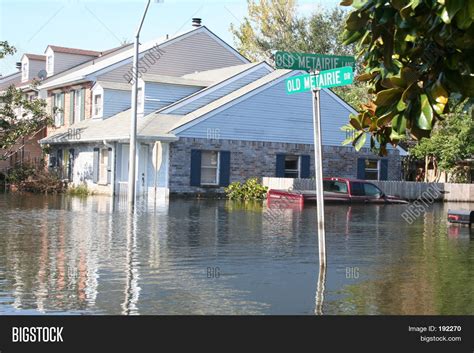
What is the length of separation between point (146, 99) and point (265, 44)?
25071 mm

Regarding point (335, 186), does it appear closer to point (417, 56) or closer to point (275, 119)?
point (275, 119)

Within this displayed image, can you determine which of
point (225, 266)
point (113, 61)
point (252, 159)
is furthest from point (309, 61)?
point (113, 61)

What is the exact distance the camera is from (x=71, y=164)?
134ft

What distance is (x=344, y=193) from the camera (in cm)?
3228

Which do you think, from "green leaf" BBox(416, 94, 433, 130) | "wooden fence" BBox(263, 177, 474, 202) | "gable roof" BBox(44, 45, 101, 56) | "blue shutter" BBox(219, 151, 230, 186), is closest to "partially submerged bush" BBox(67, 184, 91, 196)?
"blue shutter" BBox(219, 151, 230, 186)

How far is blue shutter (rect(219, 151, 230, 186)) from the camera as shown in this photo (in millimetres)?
36062

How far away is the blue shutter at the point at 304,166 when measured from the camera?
38562 mm

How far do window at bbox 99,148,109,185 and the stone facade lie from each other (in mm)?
4439

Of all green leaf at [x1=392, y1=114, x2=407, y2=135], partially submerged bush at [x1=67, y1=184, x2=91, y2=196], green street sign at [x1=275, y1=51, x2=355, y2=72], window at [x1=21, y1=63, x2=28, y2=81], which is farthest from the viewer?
window at [x1=21, y1=63, x2=28, y2=81]

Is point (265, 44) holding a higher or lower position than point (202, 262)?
higher

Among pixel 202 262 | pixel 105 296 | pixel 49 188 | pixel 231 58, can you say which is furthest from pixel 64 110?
pixel 105 296

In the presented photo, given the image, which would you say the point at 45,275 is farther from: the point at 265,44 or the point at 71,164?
the point at 265,44

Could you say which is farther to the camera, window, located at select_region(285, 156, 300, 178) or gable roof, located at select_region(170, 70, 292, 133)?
window, located at select_region(285, 156, 300, 178)

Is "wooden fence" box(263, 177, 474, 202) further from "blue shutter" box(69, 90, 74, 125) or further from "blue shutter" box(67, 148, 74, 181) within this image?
"blue shutter" box(69, 90, 74, 125)
